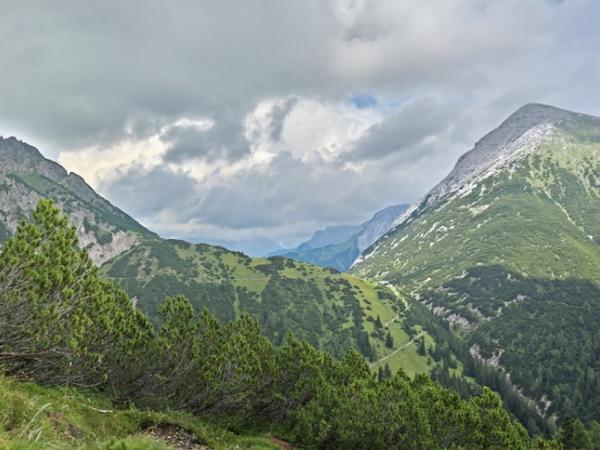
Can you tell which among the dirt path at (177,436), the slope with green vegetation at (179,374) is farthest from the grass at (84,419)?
the dirt path at (177,436)

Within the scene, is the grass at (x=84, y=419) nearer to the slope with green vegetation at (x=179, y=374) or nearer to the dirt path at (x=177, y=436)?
the slope with green vegetation at (x=179, y=374)

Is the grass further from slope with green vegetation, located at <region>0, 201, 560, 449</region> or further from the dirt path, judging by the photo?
the dirt path

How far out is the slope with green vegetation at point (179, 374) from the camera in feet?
81.0

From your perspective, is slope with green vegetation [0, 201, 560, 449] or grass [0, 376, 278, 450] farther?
slope with green vegetation [0, 201, 560, 449]

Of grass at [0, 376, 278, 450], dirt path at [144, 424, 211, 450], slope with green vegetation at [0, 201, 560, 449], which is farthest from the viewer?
dirt path at [144, 424, 211, 450]

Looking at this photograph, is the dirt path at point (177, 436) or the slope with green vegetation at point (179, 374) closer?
the slope with green vegetation at point (179, 374)

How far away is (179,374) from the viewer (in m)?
42.6

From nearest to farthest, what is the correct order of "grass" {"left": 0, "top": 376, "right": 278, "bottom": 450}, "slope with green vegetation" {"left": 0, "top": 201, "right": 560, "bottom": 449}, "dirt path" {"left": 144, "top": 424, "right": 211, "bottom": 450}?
"grass" {"left": 0, "top": 376, "right": 278, "bottom": 450}, "slope with green vegetation" {"left": 0, "top": 201, "right": 560, "bottom": 449}, "dirt path" {"left": 144, "top": 424, "right": 211, "bottom": 450}

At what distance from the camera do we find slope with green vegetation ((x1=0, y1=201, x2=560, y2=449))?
81.0 feet

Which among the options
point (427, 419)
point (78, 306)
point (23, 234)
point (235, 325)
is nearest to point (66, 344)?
point (78, 306)

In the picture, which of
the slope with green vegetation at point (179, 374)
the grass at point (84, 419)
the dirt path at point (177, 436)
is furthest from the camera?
the dirt path at point (177, 436)

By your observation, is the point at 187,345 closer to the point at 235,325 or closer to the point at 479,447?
the point at 235,325

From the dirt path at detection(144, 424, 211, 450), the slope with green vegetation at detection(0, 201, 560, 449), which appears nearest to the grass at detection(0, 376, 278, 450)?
the slope with green vegetation at detection(0, 201, 560, 449)

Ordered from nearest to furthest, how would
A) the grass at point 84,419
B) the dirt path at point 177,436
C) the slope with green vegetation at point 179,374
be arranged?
the grass at point 84,419 < the slope with green vegetation at point 179,374 < the dirt path at point 177,436
